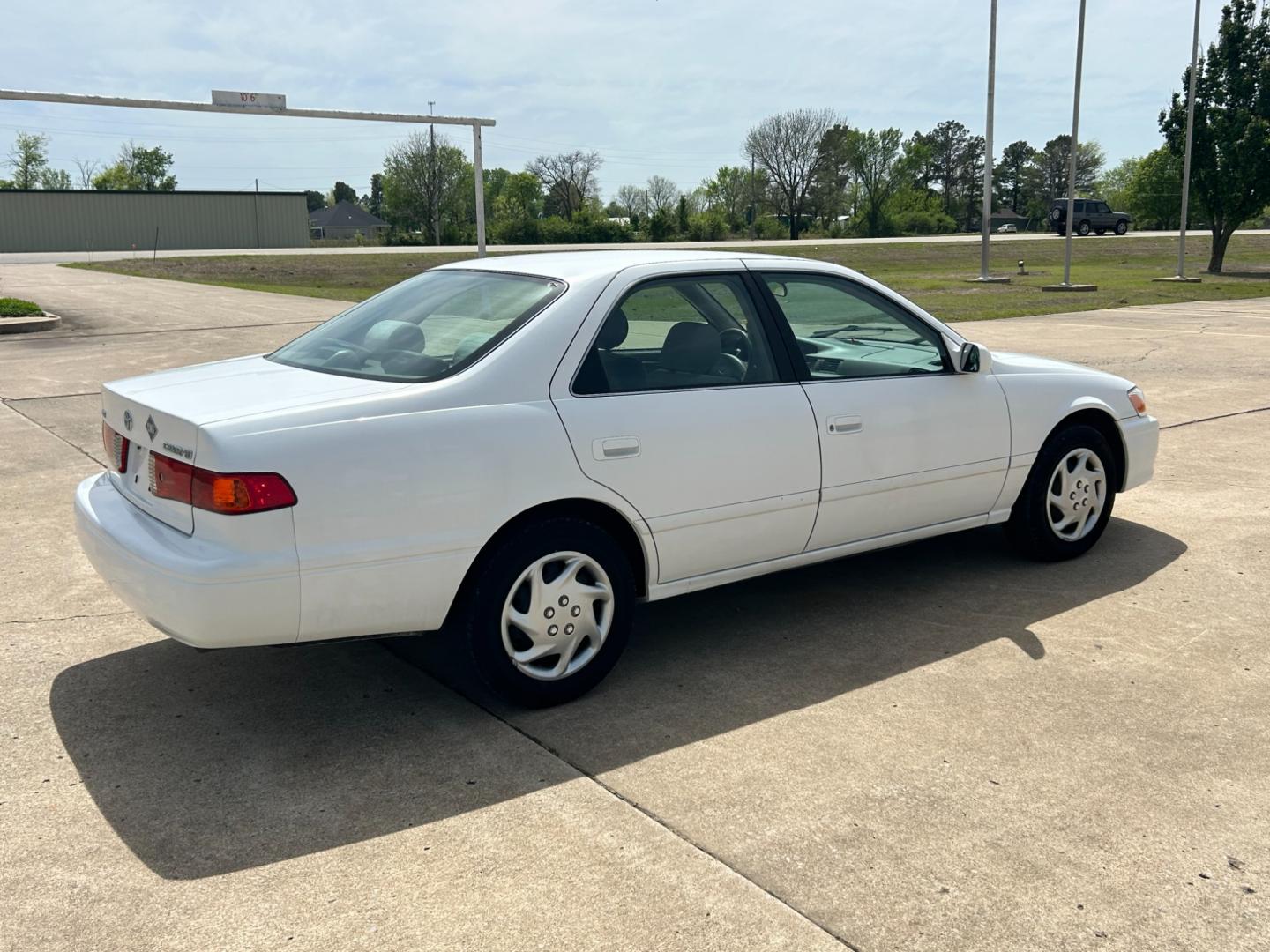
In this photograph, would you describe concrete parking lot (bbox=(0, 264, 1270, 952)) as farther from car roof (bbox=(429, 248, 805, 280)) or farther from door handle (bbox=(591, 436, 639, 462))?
car roof (bbox=(429, 248, 805, 280))

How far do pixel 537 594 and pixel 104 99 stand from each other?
92.3 feet

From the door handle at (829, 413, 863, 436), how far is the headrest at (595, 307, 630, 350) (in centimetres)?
92

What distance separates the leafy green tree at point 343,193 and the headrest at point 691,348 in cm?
16094

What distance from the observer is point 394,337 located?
425 cm

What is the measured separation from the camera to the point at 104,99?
27.4 m

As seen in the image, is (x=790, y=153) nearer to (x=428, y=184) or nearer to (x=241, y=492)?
(x=428, y=184)

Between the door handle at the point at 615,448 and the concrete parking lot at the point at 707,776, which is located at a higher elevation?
the door handle at the point at 615,448

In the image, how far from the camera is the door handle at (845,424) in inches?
179

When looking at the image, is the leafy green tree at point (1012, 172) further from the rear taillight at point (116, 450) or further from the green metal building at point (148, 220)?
the rear taillight at point (116, 450)

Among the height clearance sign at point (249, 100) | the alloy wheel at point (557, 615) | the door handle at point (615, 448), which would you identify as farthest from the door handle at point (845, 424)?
the height clearance sign at point (249, 100)

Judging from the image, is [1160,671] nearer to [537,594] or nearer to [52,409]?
[537,594]

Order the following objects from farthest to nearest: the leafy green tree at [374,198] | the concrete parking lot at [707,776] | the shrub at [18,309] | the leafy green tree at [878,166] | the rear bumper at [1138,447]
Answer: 1. the leafy green tree at [374,198]
2. the leafy green tree at [878,166]
3. the shrub at [18,309]
4. the rear bumper at [1138,447]
5. the concrete parking lot at [707,776]

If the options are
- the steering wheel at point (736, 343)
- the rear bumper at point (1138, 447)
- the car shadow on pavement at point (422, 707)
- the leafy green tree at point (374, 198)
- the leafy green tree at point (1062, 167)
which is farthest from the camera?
the leafy green tree at point (374, 198)

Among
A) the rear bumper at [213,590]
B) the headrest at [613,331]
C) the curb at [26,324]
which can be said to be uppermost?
the headrest at [613,331]
